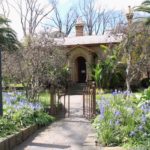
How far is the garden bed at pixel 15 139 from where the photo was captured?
8.09 meters

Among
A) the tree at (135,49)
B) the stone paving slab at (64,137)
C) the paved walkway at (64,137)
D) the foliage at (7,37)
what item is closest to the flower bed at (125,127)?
the stone paving slab at (64,137)

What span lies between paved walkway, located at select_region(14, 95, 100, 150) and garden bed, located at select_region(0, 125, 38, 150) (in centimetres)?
12

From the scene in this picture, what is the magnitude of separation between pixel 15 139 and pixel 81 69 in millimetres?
26226

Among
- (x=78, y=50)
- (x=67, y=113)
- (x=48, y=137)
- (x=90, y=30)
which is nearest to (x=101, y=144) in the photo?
(x=48, y=137)

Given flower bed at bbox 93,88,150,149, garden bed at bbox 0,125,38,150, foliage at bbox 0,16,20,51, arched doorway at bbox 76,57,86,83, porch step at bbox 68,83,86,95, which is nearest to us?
flower bed at bbox 93,88,150,149

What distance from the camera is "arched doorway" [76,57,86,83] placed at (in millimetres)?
34344

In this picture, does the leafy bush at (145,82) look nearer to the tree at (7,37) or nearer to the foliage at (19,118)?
the tree at (7,37)

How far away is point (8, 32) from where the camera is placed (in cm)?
2050

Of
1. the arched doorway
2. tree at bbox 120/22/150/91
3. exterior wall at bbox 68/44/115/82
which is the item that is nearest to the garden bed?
tree at bbox 120/22/150/91

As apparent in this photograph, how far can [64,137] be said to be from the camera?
386 inches

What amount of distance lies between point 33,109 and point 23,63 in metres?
4.16

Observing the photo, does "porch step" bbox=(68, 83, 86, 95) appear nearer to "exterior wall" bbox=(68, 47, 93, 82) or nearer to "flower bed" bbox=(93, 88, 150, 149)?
"exterior wall" bbox=(68, 47, 93, 82)

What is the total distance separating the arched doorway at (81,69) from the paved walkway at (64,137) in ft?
70.1

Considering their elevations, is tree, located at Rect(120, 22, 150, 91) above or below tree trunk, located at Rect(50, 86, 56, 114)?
above
